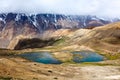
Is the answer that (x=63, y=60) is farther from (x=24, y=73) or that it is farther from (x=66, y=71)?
(x=24, y=73)

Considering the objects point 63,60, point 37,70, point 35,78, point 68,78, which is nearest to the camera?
point 35,78

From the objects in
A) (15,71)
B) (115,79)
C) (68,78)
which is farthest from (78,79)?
(15,71)

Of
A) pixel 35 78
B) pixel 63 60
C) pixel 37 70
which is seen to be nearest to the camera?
pixel 35 78

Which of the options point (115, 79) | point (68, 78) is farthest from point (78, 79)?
point (115, 79)

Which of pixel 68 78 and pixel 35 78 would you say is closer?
pixel 35 78

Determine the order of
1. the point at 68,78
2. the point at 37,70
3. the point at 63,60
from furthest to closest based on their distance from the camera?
the point at 63,60
the point at 37,70
the point at 68,78

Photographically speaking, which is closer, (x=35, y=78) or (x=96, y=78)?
(x=35, y=78)

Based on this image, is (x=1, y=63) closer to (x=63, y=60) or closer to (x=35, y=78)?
(x=35, y=78)

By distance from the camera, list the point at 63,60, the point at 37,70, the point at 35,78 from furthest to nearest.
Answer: the point at 63,60 → the point at 37,70 → the point at 35,78
